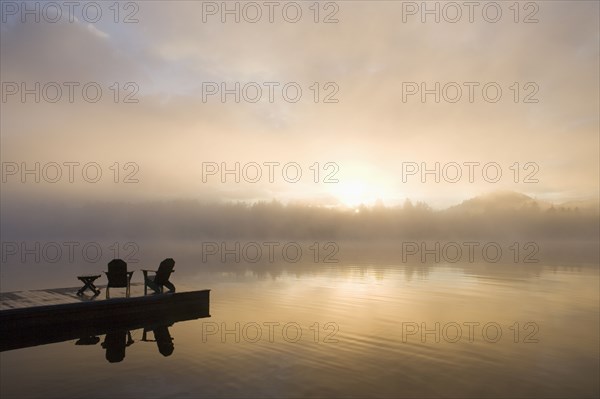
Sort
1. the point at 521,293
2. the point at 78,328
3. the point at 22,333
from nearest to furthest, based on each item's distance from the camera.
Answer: the point at 22,333, the point at 78,328, the point at 521,293

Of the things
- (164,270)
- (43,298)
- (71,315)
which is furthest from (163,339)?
(43,298)

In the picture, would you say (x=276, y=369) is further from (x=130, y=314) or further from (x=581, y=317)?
(x=581, y=317)

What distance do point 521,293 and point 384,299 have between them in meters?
14.4

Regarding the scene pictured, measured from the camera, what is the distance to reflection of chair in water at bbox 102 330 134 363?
45.6ft

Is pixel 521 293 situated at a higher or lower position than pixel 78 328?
lower

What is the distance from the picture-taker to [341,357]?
47.7ft

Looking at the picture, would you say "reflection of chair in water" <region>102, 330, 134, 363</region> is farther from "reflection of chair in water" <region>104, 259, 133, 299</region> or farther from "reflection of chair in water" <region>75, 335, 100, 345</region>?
"reflection of chair in water" <region>104, 259, 133, 299</region>

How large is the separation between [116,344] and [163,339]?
5.95 feet

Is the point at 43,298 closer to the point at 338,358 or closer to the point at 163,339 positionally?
the point at 163,339

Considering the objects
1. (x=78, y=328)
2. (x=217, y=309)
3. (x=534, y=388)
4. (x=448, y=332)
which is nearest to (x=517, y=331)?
(x=448, y=332)

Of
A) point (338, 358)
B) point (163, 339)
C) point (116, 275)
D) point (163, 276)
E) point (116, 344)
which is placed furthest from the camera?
point (163, 276)

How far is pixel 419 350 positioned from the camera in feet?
51.6

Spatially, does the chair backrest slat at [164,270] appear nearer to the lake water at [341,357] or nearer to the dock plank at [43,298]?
the dock plank at [43,298]

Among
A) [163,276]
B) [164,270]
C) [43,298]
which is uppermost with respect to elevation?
[164,270]
